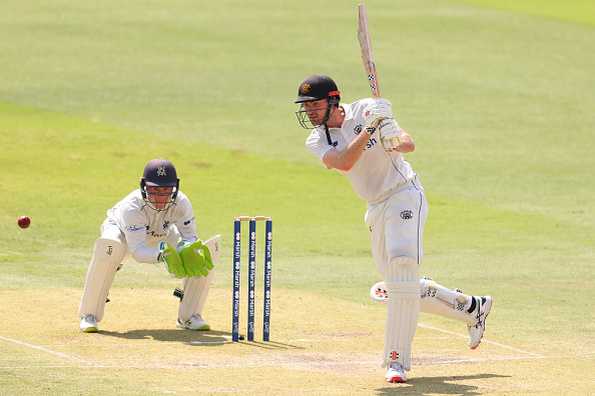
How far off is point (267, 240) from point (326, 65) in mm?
17788

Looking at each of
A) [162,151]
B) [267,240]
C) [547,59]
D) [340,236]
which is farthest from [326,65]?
[267,240]

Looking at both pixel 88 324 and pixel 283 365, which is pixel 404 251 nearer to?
pixel 283 365

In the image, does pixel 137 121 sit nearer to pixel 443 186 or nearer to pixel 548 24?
pixel 443 186

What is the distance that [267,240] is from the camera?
1073cm

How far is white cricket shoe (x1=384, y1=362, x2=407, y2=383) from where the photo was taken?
9109mm

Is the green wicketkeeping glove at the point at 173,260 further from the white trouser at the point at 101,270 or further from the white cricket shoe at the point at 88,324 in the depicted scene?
the white cricket shoe at the point at 88,324

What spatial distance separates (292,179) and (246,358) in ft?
35.6

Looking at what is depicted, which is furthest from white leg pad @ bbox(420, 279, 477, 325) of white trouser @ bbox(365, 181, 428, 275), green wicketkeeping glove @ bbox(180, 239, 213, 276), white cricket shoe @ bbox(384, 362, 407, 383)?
green wicketkeeping glove @ bbox(180, 239, 213, 276)

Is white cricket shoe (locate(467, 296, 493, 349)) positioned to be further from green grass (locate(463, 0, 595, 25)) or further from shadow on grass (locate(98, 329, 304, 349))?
green grass (locate(463, 0, 595, 25))

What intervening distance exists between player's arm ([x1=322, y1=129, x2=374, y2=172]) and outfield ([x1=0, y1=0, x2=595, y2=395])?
4.59ft

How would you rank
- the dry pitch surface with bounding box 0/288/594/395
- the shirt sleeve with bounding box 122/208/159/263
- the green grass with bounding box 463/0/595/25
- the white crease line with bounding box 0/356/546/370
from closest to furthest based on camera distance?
the dry pitch surface with bounding box 0/288/594/395
the white crease line with bounding box 0/356/546/370
the shirt sleeve with bounding box 122/208/159/263
the green grass with bounding box 463/0/595/25

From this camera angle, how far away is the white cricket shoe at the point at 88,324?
35.8 feet

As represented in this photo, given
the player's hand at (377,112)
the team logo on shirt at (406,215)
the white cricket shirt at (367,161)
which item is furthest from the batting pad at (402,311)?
the player's hand at (377,112)

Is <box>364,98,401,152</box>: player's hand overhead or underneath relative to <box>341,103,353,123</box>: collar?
underneath
